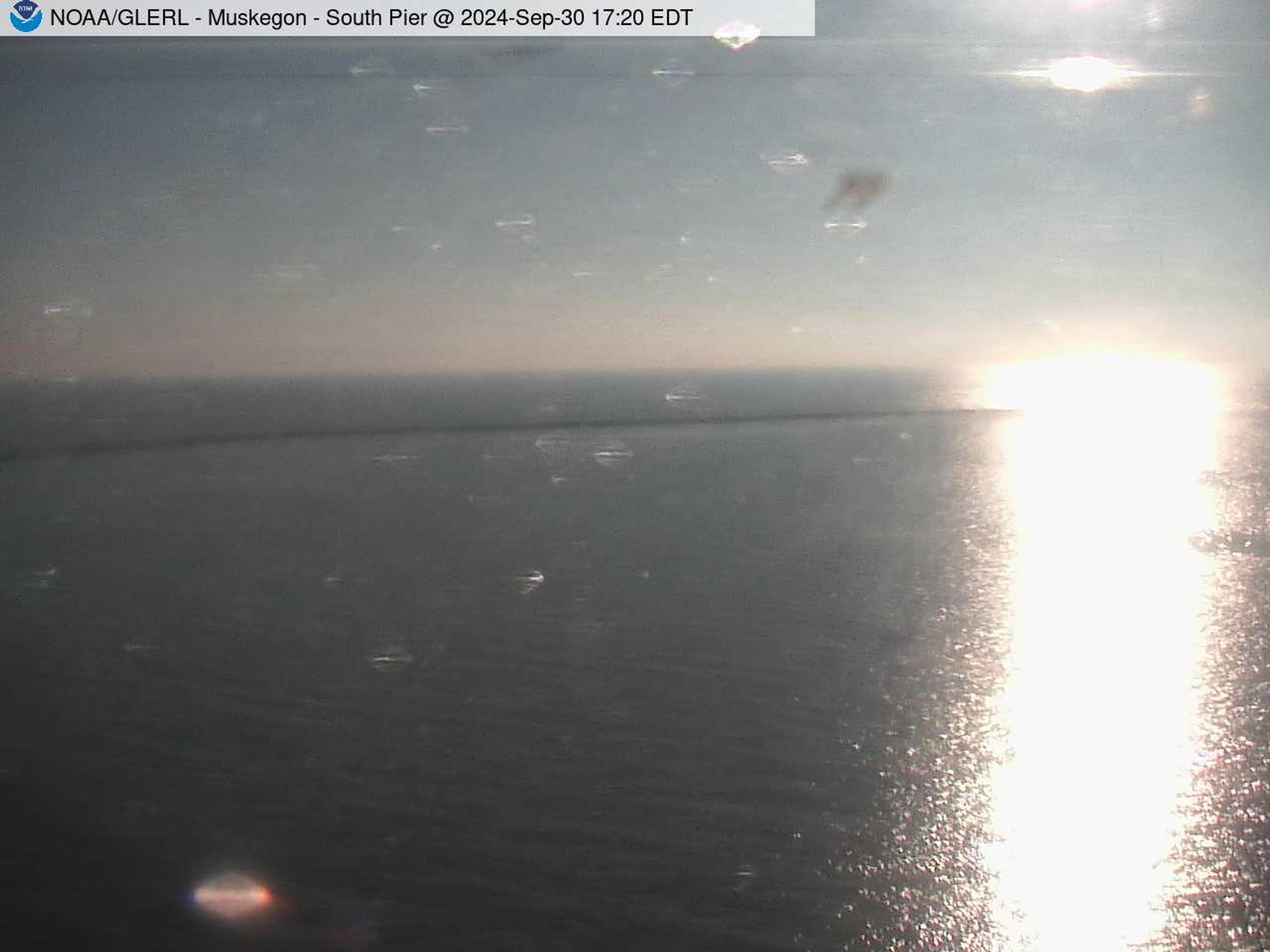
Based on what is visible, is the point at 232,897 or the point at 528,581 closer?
the point at 232,897

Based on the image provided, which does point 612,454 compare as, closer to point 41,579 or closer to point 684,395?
point 41,579

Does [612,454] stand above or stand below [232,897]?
below

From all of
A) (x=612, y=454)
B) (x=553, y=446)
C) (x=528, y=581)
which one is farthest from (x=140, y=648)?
(x=553, y=446)

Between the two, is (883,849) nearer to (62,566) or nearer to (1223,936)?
(1223,936)

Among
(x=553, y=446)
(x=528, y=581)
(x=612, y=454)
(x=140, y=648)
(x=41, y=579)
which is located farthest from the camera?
(x=553, y=446)

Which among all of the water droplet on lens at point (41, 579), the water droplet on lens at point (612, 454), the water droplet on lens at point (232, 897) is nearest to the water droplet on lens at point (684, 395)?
the water droplet on lens at point (612, 454)

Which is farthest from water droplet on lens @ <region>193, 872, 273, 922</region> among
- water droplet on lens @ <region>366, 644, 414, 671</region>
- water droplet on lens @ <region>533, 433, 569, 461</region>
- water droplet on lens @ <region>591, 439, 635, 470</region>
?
water droplet on lens @ <region>533, 433, 569, 461</region>

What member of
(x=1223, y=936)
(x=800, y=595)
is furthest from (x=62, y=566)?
(x=1223, y=936)

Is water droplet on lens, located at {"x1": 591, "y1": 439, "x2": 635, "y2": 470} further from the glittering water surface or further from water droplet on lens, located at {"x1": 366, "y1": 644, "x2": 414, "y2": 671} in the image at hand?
water droplet on lens, located at {"x1": 366, "y1": 644, "x2": 414, "y2": 671}
